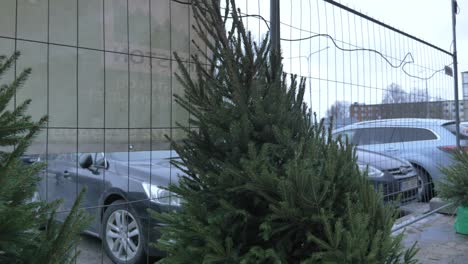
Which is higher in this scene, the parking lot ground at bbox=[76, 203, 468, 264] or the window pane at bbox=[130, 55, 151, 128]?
the window pane at bbox=[130, 55, 151, 128]

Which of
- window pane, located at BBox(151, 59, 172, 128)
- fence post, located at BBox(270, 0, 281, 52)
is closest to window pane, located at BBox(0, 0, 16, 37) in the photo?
window pane, located at BBox(151, 59, 172, 128)

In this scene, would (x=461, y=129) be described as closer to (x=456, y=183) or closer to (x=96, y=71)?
(x=456, y=183)

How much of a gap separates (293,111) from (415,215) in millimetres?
4710

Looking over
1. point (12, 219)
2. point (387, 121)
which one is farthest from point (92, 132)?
point (387, 121)

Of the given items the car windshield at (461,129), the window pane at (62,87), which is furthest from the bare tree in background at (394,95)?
the window pane at (62,87)

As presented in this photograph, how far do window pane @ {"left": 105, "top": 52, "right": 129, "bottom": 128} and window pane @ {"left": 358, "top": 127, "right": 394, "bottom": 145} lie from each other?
2.80 m

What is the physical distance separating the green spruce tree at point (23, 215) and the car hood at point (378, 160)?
3727mm

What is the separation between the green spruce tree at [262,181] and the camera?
1.94m

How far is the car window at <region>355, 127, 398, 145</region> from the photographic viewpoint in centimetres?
487

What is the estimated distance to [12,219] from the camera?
1.16 m

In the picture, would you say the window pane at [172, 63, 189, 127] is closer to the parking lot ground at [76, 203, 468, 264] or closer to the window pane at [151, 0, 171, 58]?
the window pane at [151, 0, 171, 58]

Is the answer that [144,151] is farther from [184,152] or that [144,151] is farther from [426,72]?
[426,72]

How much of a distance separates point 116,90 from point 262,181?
1.33m

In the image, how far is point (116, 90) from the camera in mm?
2826
